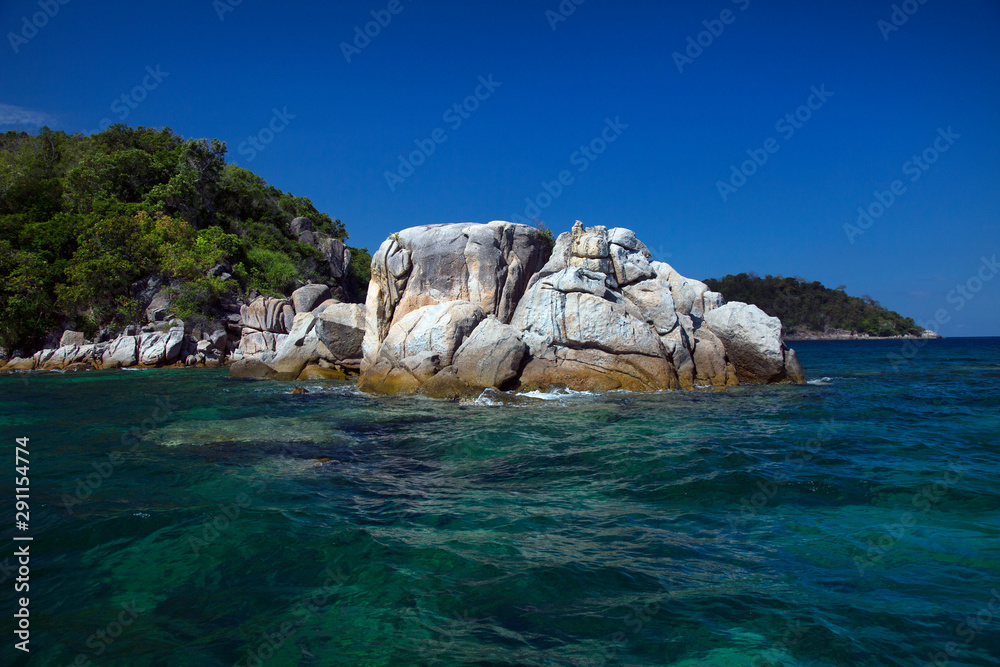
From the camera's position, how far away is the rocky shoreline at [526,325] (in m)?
17.0

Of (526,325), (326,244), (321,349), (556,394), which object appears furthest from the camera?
(326,244)

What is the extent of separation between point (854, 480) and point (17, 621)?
9346mm

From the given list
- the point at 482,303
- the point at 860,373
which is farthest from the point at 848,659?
the point at 860,373

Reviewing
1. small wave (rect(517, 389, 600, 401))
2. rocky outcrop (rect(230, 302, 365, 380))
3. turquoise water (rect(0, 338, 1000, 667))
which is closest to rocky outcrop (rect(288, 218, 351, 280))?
rocky outcrop (rect(230, 302, 365, 380))

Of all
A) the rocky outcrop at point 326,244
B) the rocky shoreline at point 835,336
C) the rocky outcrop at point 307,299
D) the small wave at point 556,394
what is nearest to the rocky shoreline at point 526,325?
the small wave at point 556,394

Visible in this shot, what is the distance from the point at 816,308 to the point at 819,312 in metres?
0.88

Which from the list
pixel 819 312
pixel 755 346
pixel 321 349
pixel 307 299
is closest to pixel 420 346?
pixel 321 349

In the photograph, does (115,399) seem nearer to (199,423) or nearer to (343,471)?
(199,423)

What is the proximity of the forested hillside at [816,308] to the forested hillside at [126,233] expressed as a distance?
8077 cm

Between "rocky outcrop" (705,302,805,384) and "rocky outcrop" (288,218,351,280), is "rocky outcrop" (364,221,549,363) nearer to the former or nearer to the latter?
"rocky outcrop" (705,302,805,384)

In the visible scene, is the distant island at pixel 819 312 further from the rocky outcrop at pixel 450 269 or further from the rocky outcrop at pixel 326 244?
the rocky outcrop at pixel 450 269

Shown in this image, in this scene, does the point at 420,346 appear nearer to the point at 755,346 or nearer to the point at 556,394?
the point at 556,394

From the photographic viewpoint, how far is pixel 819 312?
3853 inches

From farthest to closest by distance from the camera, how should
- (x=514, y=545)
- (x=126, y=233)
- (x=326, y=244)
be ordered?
(x=326, y=244)
(x=126, y=233)
(x=514, y=545)
